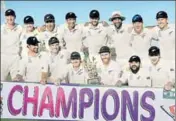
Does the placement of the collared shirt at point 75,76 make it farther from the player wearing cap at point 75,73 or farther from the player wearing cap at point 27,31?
the player wearing cap at point 27,31

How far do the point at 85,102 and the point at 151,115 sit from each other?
50.0 inches

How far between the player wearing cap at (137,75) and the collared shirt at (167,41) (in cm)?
95

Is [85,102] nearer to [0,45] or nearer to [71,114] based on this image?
[71,114]

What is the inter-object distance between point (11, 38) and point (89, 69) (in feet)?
7.44

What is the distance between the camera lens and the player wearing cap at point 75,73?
7.33 meters

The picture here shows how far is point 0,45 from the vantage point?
8906 mm

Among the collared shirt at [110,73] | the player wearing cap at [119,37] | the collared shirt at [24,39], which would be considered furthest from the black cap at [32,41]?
the player wearing cap at [119,37]

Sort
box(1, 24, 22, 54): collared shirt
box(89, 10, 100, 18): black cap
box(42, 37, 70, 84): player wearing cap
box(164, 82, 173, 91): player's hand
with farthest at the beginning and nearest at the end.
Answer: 1. box(1, 24, 22, 54): collared shirt
2. box(89, 10, 100, 18): black cap
3. box(42, 37, 70, 84): player wearing cap
4. box(164, 82, 173, 91): player's hand

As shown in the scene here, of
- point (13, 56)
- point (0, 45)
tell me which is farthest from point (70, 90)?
point (0, 45)

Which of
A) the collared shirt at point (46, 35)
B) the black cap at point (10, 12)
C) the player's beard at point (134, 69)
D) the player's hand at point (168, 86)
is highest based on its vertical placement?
the black cap at point (10, 12)

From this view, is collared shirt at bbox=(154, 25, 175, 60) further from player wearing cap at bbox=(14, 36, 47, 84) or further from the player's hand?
player wearing cap at bbox=(14, 36, 47, 84)

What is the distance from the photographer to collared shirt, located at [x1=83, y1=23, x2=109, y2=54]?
8117 millimetres

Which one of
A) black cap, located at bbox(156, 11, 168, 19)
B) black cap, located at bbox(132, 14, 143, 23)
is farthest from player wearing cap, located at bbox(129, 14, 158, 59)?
black cap, located at bbox(156, 11, 168, 19)

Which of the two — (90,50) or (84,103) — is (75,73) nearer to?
(84,103)
